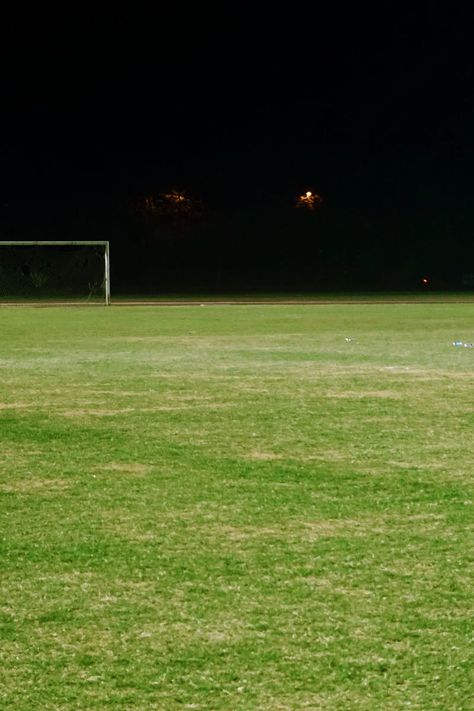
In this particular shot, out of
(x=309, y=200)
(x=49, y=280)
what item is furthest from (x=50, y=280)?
(x=309, y=200)

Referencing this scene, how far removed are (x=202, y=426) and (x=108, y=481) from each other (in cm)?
272

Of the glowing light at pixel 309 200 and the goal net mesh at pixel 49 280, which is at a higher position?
the glowing light at pixel 309 200

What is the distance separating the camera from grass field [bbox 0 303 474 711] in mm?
4184

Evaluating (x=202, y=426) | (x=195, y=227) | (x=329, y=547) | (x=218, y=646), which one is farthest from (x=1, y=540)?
(x=195, y=227)

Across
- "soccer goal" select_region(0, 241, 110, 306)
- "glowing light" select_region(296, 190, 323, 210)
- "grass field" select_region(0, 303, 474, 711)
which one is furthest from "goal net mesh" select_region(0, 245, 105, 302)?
"grass field" select_region(0, 303, 474, 711)

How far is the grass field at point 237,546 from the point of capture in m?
4.18

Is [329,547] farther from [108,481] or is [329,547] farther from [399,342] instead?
[399,342]

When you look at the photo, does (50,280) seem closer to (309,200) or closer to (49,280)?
(49,280)

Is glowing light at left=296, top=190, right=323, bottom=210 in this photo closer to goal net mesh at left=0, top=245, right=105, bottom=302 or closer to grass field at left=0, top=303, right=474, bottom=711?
goal net mesh at left=0, top=245, right=105, bottom=302

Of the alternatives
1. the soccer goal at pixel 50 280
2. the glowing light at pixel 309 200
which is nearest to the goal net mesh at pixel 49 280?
the soccer goal at pixel 50 280

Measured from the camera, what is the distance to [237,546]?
20.1 feet

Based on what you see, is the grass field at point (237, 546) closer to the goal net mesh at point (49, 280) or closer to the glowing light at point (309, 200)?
the goal net mesh at point (49, 280)

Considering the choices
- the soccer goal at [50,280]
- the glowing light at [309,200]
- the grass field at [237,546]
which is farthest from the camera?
the glowing light at [309,200]

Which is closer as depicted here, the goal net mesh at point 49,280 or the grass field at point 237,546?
the grass field at point 237,546
